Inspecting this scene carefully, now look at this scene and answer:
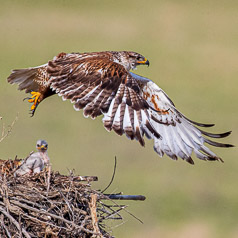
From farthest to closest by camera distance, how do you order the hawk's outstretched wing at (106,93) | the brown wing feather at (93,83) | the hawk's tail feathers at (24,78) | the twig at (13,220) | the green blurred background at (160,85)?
the green blurred background at (160,85), the hawk's tail feathers at (24,78), the brown wing feather at (93,83), the hawk's outstretched wing at (106,93), the twig at (13,220)

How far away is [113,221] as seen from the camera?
35.2 feet

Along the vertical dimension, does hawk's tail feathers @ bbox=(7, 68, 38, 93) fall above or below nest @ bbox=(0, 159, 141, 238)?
above

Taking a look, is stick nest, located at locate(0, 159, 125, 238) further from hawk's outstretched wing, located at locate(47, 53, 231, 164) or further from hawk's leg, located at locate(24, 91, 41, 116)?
hawk's leg, located at locate(24, 91, 41, 116)

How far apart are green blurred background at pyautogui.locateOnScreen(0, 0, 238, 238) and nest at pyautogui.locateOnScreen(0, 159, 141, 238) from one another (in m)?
7.19

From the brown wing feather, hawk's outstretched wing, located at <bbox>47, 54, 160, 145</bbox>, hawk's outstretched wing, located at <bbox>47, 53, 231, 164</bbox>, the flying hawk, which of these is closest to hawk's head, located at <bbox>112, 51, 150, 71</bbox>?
the flying hawk

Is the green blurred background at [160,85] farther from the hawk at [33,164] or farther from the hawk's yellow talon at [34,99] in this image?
the hawk at [33,164]

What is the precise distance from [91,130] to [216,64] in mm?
6126

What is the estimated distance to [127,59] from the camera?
13109mm

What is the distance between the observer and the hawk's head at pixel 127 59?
42.4ft

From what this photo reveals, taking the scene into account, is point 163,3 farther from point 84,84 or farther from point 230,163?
point 84,84

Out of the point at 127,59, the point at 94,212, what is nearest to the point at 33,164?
the point at 94,212

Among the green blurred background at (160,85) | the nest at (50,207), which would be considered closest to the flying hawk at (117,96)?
the nest at (50,207)

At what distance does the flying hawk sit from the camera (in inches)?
450

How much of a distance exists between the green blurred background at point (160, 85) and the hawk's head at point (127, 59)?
5.08 metres
